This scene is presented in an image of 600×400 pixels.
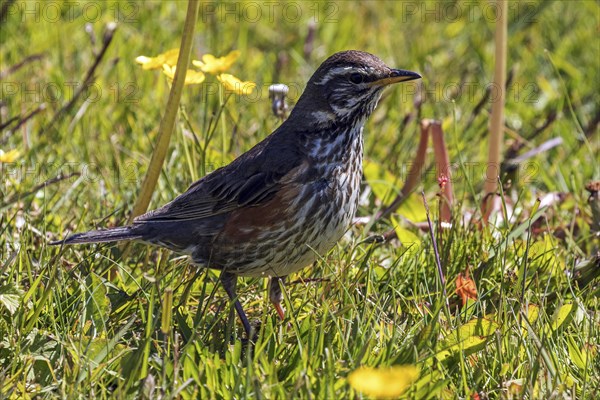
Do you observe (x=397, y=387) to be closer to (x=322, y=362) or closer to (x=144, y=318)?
(x=322, y=362)

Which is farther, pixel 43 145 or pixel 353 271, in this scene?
pixel 43 145

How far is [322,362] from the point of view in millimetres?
3650

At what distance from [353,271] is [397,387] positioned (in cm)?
171

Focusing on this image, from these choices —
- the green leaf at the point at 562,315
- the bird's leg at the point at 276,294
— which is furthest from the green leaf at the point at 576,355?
the bird's leg at the point at 276,294

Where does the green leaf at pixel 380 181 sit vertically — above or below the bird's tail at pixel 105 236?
above

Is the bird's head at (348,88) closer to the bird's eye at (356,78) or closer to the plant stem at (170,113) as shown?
the bird's eye at (356,78)

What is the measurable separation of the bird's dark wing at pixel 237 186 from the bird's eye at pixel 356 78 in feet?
1.47

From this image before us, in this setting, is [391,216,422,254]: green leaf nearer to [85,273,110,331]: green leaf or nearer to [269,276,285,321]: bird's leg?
[269,276,285,321]: bird's leg

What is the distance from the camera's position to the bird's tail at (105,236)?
4234 mm

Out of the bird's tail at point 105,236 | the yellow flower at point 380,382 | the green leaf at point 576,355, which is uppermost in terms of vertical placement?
the bird's tail at point 105,236

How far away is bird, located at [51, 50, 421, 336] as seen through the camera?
4.35m

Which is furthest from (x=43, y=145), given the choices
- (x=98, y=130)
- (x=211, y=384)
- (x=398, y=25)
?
(x=398, y=25)

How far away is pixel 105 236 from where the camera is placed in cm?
433

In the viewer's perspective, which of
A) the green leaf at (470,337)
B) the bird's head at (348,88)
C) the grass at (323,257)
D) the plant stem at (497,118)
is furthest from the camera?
the plant stem at (497,118)
